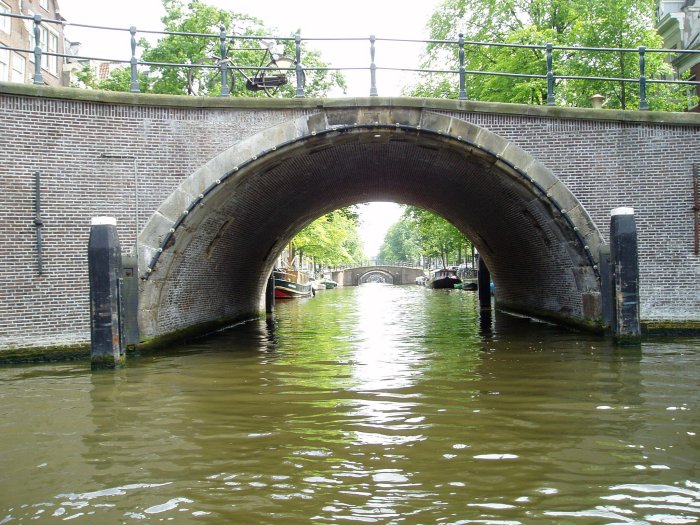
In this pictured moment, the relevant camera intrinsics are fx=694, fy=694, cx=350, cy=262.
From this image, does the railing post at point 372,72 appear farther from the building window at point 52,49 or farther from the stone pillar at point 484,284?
the building window at point 52,49

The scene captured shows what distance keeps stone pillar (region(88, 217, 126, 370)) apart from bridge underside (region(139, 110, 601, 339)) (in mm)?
1464

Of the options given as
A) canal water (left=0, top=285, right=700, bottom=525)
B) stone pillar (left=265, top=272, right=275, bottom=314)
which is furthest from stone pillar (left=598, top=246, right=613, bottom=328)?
stone pillar (left=265, top=272, right=275, bottom=314)

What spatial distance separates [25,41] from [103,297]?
78.9ft

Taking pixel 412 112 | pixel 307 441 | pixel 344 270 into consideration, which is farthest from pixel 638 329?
pixel 344 270

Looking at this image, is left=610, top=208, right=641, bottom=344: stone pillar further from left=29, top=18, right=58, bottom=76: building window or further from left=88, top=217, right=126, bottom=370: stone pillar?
left=29, top=18, right=58, bottom=76: building window

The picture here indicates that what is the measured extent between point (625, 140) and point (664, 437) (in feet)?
26.2

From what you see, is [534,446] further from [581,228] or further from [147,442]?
[581,228]

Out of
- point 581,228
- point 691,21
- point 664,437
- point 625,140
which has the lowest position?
point 664,437

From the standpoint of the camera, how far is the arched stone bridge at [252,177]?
1073cm

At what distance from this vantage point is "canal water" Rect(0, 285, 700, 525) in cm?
439

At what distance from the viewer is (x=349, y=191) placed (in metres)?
18.0

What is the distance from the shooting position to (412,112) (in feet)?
39.1

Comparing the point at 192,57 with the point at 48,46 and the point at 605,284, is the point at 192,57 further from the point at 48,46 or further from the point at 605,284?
the point at 605,284

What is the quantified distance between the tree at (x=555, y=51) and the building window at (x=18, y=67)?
15.8 meters
